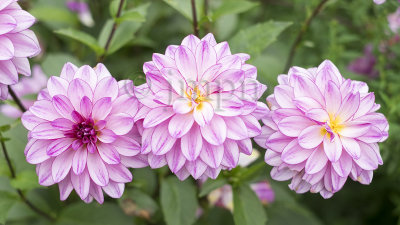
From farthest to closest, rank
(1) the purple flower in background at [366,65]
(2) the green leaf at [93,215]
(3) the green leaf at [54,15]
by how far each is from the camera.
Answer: (1) the purple flower in background at [366,65]
(3) the green leaf at [54,15]
(2) the green leaf at [93,215]

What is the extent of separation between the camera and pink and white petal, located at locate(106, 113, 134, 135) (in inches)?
25.9

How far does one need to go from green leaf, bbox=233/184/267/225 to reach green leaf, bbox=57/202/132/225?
1.03 ft

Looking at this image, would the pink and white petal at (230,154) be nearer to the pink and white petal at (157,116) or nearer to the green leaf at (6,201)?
the pink and white petal at (157,116)

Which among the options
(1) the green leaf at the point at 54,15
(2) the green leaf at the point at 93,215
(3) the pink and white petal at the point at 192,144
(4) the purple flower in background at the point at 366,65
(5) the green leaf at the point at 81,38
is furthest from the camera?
(4) the purple flower in background at the point at 366,65

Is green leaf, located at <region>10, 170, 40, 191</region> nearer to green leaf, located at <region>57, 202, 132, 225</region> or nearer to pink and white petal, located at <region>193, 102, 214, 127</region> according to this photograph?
green leaf, located at <region>57, 202, 132, 225</region>

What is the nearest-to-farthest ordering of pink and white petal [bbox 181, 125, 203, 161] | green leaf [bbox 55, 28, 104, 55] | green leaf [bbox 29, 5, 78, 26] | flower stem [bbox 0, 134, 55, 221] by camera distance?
1. pink and white petal [bbox 181, 125, 203, 161]
2. flower stem [bbox 0, 134, 55, 221]
3. green leaf [bbox 55, 28, 104, 55]
4. green leaf [bbox 29, 5, 78, 26]

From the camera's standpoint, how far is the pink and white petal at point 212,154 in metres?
0.65

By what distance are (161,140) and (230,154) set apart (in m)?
0.11

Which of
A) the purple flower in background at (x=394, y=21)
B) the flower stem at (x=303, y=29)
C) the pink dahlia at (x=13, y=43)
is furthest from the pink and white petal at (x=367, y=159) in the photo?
the purple flower in background at (x=394, y=21)

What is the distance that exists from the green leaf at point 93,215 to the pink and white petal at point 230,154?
470mm

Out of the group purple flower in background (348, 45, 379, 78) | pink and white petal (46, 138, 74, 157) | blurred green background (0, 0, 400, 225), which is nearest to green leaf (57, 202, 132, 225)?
blurred green background (0, 0, 400, 225)

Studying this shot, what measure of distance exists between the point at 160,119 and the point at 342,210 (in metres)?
0.94

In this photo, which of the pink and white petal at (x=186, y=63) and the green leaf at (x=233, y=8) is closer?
the pink and white petal at (x=186, y=63)

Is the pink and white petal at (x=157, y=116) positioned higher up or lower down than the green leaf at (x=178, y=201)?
higher up
